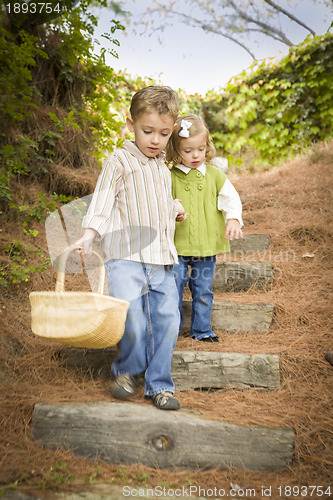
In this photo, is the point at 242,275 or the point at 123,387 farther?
the point at 242,275

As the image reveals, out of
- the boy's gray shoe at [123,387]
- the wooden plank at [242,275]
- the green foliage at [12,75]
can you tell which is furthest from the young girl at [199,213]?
the green foliage at [12,75]

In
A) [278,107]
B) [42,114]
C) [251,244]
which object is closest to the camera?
[42,114]

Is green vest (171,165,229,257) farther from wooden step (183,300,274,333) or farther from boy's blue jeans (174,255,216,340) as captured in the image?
wooden step (183,300,274,333)

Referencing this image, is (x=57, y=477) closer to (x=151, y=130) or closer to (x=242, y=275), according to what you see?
(x=151, y=130)

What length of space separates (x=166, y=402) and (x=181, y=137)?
5.32 ft

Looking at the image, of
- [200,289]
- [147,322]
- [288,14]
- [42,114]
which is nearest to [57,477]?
[147,322]

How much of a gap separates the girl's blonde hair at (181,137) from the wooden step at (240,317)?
1062 millimetres

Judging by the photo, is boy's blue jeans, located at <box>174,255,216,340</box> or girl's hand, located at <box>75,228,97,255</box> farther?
boy's blue jeans, located at <box>174,255,216,340</box>

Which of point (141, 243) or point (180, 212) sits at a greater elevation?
point (180, 212)

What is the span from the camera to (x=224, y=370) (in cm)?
209

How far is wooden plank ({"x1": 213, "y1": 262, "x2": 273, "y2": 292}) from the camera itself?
10.1ft

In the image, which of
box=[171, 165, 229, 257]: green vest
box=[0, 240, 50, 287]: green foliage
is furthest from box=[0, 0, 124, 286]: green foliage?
box=[171, 165, 229, 257]: green vest

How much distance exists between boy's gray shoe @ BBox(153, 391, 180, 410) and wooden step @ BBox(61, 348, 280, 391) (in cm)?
26

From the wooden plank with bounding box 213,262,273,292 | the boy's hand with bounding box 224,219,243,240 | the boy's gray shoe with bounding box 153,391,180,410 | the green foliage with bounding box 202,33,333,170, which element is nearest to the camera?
the boy's gray shoe with bounding box 153,391,180,410
